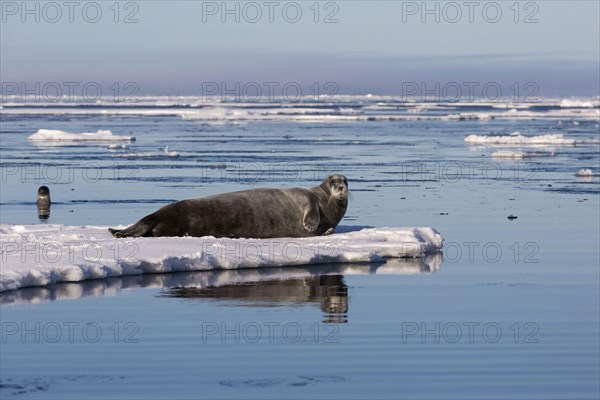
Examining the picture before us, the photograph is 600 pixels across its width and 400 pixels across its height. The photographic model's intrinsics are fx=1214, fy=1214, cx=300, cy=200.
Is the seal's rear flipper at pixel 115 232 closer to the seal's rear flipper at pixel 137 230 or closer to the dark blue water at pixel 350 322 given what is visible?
the seal's rear flipper at pixel 137 230

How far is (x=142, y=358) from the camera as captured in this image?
21.4 ft

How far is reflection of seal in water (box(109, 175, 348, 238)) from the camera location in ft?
38.5

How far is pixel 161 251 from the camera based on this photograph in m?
10.2

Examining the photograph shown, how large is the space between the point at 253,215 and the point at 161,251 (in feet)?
6.60

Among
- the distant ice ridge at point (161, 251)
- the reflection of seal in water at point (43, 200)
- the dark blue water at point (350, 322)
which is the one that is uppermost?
the reflection of seal in water at point (43, 200)

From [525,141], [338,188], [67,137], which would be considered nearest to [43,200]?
[338,188]

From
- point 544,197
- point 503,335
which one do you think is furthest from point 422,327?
point 544,197

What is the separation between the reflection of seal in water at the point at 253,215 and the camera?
11.7m

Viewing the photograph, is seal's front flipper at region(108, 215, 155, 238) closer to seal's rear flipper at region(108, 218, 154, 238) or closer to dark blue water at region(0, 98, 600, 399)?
seal's rear flipper at region(108, 218, 154, 238)

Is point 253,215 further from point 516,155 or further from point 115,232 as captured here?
point 516,155

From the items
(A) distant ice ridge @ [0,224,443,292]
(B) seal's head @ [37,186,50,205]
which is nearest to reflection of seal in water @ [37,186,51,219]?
(B) seal's head @ [37,186,50,205]

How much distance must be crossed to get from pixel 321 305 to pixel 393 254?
8.92 feet

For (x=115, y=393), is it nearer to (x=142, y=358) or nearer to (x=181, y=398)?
(x=181, y=398)

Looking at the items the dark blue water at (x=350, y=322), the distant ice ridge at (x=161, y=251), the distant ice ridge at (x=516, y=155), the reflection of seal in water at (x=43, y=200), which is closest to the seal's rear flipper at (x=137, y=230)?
the distant ice ridge at (x=161, y=251)
